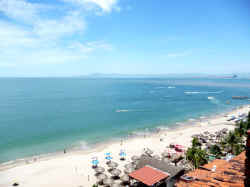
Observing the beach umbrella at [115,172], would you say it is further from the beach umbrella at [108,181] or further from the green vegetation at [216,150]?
the green vegetation at [216,150]

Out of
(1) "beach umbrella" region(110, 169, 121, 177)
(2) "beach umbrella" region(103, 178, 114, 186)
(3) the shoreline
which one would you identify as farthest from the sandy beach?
(1) "beach umbrella" region(110, 169, 121, 177)

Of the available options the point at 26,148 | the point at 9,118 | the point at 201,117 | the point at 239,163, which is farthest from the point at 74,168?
the point at 201,117

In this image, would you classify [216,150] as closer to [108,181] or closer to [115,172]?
[115,172]

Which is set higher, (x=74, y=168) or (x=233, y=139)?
(x=233, y=139)

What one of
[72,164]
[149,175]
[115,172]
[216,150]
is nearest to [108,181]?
[115,172]

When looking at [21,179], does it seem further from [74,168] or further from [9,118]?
[9,118]

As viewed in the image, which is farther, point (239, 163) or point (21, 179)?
point (21, 179)

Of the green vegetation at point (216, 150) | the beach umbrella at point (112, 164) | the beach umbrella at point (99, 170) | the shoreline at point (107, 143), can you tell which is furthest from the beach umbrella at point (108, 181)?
the shoreline at point (107, 143)
